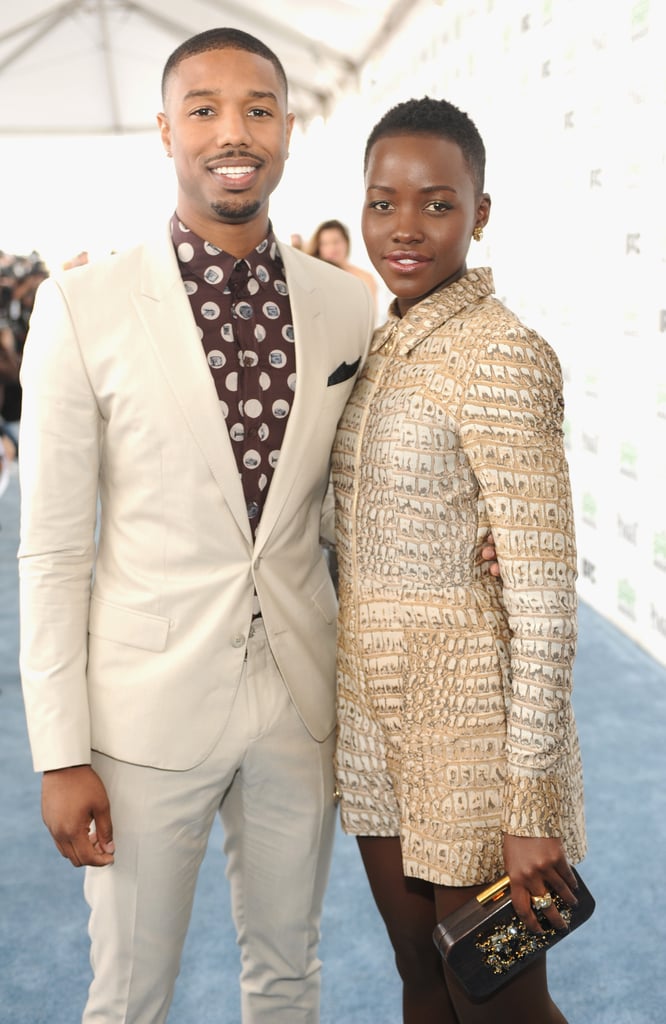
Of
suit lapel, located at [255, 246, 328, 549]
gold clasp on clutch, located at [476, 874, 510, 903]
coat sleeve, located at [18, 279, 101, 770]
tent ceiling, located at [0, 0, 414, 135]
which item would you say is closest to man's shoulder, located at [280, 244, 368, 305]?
suit lapel, located at [255, 246, 328, 549]

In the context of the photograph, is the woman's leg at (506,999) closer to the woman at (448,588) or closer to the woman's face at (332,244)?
the woman at (448,588)

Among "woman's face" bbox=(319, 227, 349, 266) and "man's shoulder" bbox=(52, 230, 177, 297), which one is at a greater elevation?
"woman's face" bbox=(319, 227, 349, 266)

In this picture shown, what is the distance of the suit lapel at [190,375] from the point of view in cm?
157

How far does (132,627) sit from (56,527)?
0.19 m

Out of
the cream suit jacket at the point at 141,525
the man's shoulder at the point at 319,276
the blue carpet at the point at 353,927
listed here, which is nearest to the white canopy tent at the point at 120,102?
the blue carpet at the point at 353,927

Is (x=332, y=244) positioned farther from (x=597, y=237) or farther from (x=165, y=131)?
(x=165, y=131)

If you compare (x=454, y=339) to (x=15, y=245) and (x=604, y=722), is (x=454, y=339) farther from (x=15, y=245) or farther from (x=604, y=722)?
(x=15, y=245)

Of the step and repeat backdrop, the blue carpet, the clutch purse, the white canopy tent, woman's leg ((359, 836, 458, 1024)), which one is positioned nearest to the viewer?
the clutch purse

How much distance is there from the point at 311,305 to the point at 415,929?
103 centimetres

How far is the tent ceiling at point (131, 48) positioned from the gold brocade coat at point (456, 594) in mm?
8219

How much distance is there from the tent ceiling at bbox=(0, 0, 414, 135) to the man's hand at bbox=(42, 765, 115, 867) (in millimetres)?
8524

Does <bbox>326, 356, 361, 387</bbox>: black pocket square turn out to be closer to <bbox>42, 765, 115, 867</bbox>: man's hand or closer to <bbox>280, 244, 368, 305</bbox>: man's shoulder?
<bbox>280, 244, 368, 305</bbox>: man's shoulder

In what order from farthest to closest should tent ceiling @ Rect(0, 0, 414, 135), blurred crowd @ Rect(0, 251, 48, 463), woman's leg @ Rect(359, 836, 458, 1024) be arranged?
tent ceiling @ Rect(0, 0, 414, 135), blurred crowd @ Rect(0, 251, 48, 463), woman's leg @ Rect(359, 836, 458, 1024)

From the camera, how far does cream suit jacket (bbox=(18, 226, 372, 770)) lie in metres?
1.55
